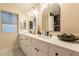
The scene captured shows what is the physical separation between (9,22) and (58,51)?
1.22 meters

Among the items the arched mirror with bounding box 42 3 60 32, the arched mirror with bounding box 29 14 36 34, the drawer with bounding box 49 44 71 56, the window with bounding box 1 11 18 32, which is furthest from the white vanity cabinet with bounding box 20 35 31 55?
the drawer with bounding box 49 44 71 56

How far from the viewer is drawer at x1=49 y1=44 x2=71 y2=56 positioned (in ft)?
3.69

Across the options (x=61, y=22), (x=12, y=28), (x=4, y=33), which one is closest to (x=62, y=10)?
(x=61, y=22)

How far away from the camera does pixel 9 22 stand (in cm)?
206

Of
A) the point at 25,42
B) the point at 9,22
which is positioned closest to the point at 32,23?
the point at 9,22

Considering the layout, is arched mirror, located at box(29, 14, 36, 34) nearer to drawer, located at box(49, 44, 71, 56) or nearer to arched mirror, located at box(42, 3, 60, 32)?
arched mirror, located at box(42, 3, 60, 32)

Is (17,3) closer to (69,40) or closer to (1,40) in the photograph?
(1,40)

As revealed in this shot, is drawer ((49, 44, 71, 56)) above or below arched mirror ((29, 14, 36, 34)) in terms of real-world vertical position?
below

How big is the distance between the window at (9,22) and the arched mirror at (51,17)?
Result: 590mm

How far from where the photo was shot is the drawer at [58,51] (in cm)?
113

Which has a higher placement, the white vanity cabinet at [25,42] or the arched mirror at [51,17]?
the arched mirror at [51,17]

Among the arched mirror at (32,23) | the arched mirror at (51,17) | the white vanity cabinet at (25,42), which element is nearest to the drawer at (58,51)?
the arched mirror at (51,17)

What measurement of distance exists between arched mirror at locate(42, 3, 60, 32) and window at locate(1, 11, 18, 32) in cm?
59

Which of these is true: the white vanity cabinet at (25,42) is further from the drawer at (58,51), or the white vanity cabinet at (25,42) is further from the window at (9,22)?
the drawer at (58,51)
